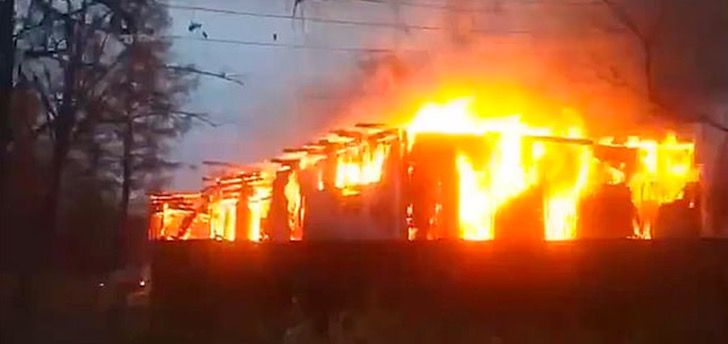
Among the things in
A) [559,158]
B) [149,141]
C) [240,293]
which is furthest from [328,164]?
[240,293]

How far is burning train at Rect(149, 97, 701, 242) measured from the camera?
20.1m

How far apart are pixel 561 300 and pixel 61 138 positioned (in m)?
12.3

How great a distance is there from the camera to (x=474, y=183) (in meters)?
20.7

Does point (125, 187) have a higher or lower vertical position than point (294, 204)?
higher

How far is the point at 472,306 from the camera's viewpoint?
1134cm

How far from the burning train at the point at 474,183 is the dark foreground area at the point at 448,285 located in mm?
7428

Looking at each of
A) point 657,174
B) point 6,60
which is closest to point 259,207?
point 657,174

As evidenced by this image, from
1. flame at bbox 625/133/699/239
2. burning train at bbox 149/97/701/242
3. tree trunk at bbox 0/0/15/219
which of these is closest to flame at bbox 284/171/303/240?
burning train at bbox 149/97/701/242

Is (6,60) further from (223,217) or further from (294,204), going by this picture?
(223,217)

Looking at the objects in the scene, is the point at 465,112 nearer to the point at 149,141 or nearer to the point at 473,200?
the point at 473,200

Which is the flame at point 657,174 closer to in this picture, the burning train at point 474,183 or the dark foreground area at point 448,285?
the burning train at point 474,183

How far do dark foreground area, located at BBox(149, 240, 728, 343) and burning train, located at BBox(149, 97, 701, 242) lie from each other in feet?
24.4

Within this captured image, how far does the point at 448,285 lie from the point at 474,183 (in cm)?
934

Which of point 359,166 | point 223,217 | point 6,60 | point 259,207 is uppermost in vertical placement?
point 6,60
